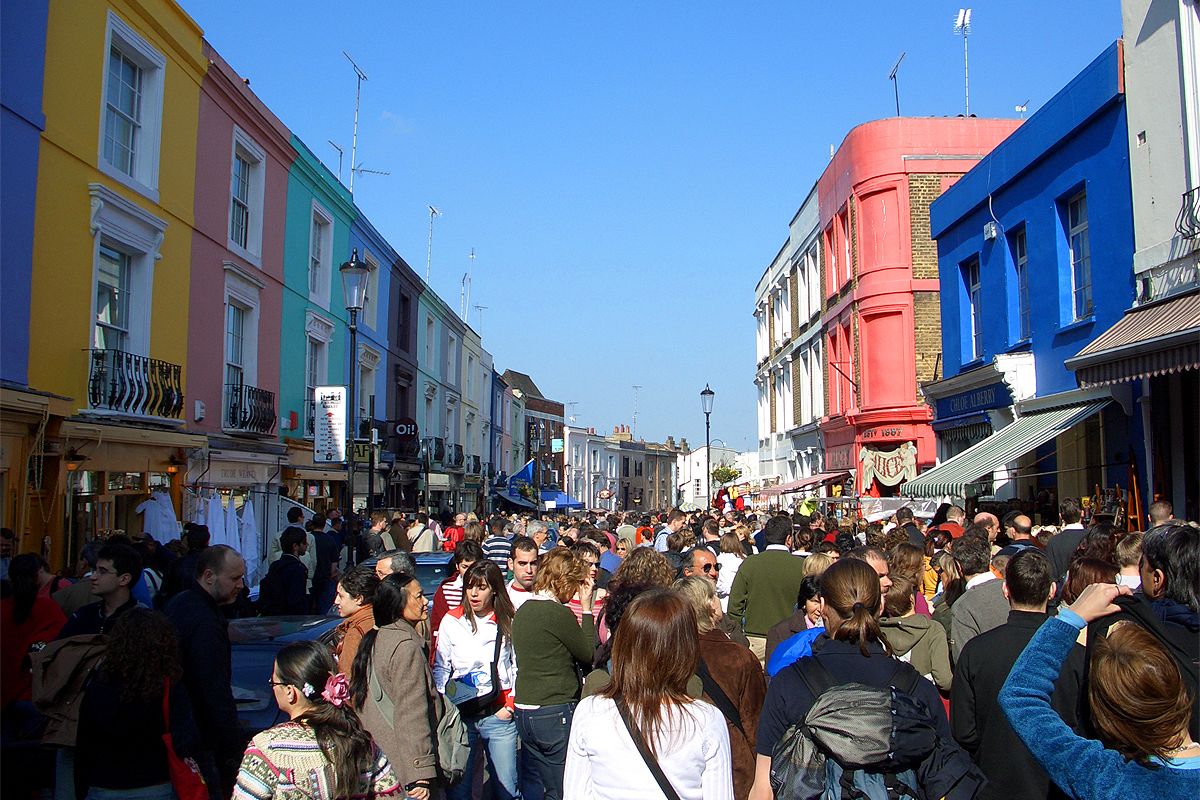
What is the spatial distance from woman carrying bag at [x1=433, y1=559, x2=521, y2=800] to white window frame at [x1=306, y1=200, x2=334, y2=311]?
1571 centimetres

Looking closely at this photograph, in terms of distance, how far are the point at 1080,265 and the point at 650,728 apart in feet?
42.1

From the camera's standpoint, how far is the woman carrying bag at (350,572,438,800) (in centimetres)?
471

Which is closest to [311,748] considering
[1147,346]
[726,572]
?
[726,572]

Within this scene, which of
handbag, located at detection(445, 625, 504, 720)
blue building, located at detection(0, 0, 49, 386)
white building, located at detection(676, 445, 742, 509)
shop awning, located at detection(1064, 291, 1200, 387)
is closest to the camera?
handbag, located at detection(445, 625, 504, 720)

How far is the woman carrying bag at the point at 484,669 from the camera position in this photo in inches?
235

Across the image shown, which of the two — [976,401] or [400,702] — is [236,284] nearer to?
[976,401]

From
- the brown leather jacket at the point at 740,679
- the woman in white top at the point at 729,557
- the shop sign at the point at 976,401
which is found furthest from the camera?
the shop sign at the point at 976,401

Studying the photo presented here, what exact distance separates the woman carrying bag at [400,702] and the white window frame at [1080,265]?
1151cm

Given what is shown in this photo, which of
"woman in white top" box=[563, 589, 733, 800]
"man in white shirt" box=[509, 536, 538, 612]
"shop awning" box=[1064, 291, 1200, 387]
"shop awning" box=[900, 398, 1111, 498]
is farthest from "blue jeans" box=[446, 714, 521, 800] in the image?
"shop awning" box=[900, 398, 1111, 498]

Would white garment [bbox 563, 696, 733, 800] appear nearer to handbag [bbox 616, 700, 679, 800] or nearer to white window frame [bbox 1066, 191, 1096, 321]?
handbag [bbox 616, 700, 679, 800]

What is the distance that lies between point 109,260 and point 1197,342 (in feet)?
41.8

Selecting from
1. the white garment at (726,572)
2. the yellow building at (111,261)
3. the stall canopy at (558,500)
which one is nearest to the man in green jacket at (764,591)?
the white garment at (726,572)

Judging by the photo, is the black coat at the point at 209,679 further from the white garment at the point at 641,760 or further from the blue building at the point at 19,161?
the blue building at the point at 19,161

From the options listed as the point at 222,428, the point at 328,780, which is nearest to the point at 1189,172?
the point at 328,780
